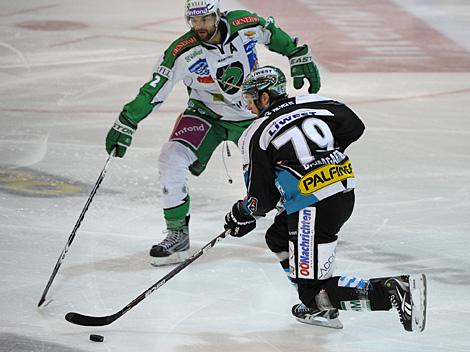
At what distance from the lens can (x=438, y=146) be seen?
23.0 ft

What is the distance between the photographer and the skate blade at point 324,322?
457cm

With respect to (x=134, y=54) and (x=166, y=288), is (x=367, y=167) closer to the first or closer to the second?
(x=166, y=288)

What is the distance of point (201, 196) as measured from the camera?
20.6 ft

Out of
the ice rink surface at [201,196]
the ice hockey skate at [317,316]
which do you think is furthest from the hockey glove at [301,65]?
the ice hockey skate at [317,316]

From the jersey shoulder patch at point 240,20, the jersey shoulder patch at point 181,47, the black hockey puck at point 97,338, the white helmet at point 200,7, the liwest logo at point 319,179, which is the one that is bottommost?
the black hockey puck at point 97,338

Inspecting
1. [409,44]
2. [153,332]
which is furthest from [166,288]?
[409,44]

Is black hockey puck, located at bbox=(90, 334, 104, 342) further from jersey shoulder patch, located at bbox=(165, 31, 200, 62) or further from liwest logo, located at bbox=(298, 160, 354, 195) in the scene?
jersey shoulder patch, located at bbox=(165, 31, 200, 62)

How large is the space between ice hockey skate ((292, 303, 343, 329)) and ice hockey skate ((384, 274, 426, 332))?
33 cm

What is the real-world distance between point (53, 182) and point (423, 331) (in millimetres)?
2713

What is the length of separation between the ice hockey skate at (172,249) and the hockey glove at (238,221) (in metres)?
0.86

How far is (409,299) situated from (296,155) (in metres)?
0.65

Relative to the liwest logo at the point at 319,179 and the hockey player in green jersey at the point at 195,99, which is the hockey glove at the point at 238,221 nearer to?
the liwest logo at the point at 319,179

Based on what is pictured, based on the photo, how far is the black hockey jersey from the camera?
14.0ft

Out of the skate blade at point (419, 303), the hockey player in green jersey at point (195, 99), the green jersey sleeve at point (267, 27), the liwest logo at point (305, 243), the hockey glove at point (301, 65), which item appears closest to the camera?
the skate blade at point (419, 303)
